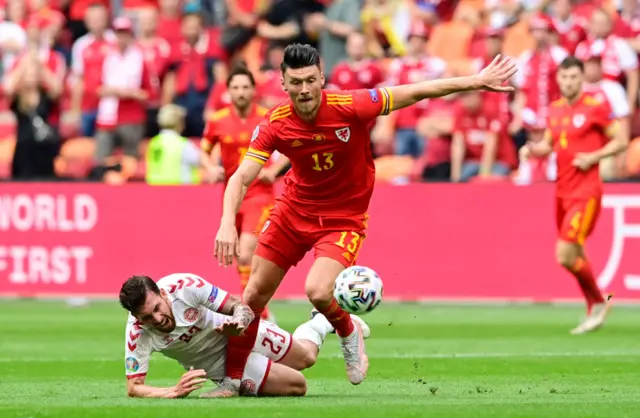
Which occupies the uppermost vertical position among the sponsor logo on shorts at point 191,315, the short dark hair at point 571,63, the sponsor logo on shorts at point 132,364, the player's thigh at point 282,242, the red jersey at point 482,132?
the short dark hair at point 571,63

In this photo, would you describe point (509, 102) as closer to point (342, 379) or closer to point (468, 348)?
point (468, 348)

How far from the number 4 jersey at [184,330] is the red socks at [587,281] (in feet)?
22.7

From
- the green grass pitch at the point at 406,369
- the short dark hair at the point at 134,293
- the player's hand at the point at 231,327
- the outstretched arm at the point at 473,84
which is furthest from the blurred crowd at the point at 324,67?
the short dark hair at the point at 134,293

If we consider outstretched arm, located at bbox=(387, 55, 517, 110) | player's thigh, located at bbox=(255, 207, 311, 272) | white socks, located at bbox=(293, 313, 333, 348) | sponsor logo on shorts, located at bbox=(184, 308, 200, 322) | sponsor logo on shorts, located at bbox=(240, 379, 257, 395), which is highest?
outstretched arm, located at bbox=(387, 55, 517, 110)

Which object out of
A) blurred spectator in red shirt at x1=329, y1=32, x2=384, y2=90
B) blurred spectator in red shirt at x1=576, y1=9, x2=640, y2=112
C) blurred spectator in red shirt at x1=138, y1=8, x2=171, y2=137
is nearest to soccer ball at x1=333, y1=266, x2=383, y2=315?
blurred spectator in red shirt at x1=576, y1=9, x2=640, y2=112

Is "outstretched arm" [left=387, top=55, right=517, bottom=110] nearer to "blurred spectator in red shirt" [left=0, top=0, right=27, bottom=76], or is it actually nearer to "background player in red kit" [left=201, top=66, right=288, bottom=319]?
"background player in red kit" [left=201, top=66, right=288, bottom=319]

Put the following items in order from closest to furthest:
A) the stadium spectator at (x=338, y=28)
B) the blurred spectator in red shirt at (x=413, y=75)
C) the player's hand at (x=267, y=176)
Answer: the player's hand at (x=267, y=176), the blurred spectator in red shirt at (x=413, y=75), the stadium spectator at (x=338, y=28)

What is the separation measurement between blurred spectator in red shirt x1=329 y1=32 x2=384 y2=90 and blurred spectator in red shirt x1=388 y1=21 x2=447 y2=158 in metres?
0.27

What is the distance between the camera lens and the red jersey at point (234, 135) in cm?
1532

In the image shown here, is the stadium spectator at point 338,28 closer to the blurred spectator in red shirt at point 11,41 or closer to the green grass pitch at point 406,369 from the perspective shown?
the green grass pitch at point 406,369

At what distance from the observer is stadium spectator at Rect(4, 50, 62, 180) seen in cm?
2255

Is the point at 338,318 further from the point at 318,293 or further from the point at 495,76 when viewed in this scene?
the point at 495,76

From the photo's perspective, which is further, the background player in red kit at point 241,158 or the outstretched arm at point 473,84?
the background player in red kit at point 241,158

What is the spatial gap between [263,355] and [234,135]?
17.5ft
